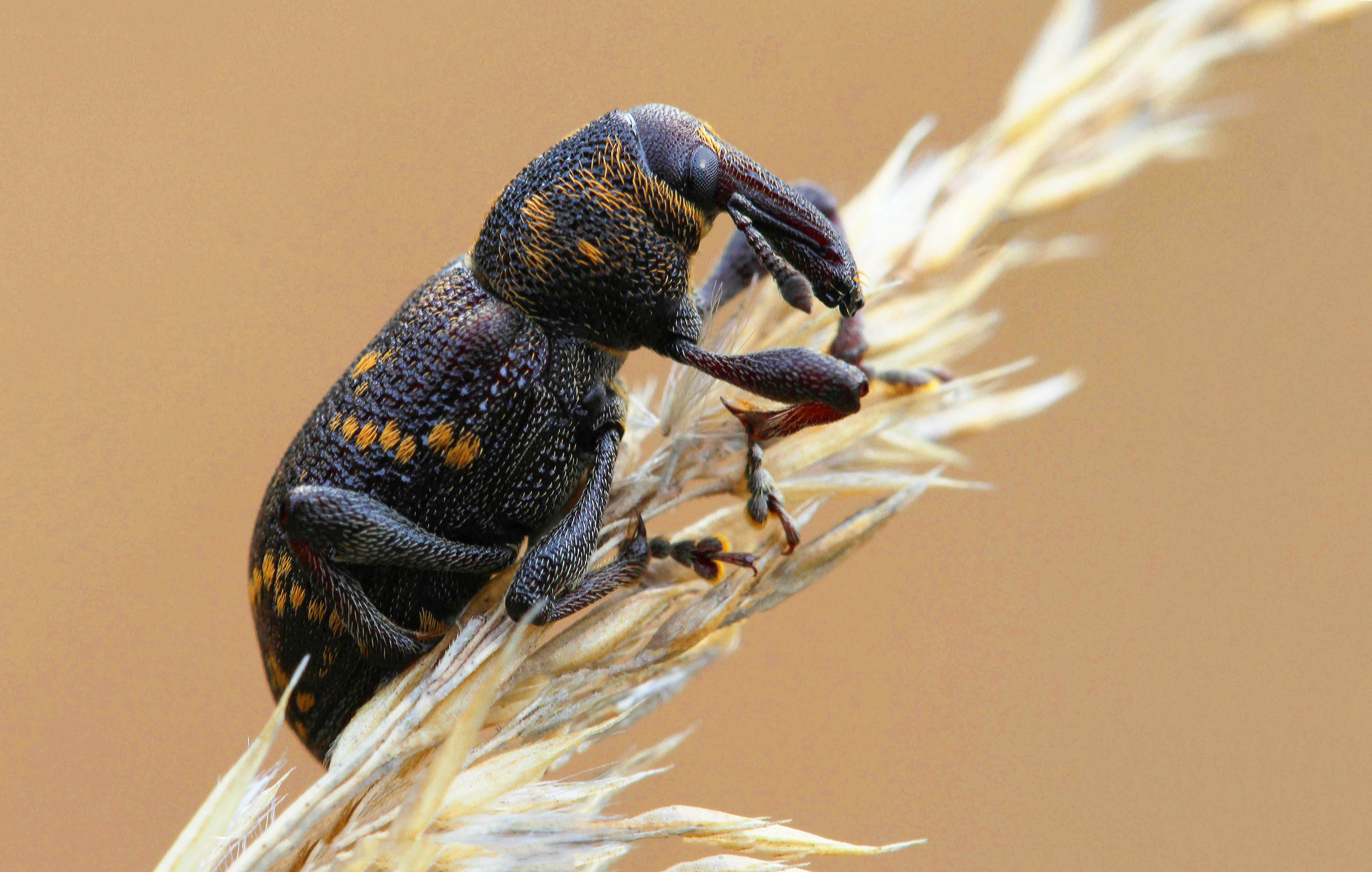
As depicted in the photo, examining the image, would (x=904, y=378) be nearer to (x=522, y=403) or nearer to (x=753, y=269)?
(x=753, y=269)

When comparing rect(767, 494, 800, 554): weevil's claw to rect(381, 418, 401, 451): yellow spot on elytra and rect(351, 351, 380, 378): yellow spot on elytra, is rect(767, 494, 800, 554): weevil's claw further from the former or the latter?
rect(351, 351, 380, 378): yellow spot on elytra

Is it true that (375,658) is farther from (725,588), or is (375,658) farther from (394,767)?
(725,588)

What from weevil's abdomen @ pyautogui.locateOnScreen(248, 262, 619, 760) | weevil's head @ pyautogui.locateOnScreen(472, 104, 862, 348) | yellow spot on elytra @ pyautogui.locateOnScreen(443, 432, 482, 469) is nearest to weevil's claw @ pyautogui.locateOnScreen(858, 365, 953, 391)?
weevil's head @ pyautogui.locateOnScreen(472, 104, 862, 348)

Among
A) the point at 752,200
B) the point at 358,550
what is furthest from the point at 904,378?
the point at 358,550

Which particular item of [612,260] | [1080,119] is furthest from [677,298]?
[1080,119]

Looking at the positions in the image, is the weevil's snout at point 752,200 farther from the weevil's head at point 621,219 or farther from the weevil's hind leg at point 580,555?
the weevil's hind leg at point 580,555

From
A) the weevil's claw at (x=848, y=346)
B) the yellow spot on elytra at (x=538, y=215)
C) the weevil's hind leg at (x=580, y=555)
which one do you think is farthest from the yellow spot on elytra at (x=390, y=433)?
the weevil's claw at (x=848, y=346)

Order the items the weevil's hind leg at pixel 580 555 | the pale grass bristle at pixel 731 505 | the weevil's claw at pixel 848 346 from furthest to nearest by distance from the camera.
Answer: the weevil's claw at pixel 848 346 < the weevil's hind leg at pixel 580 555 < the pale grass bristle at pixel 731 505
